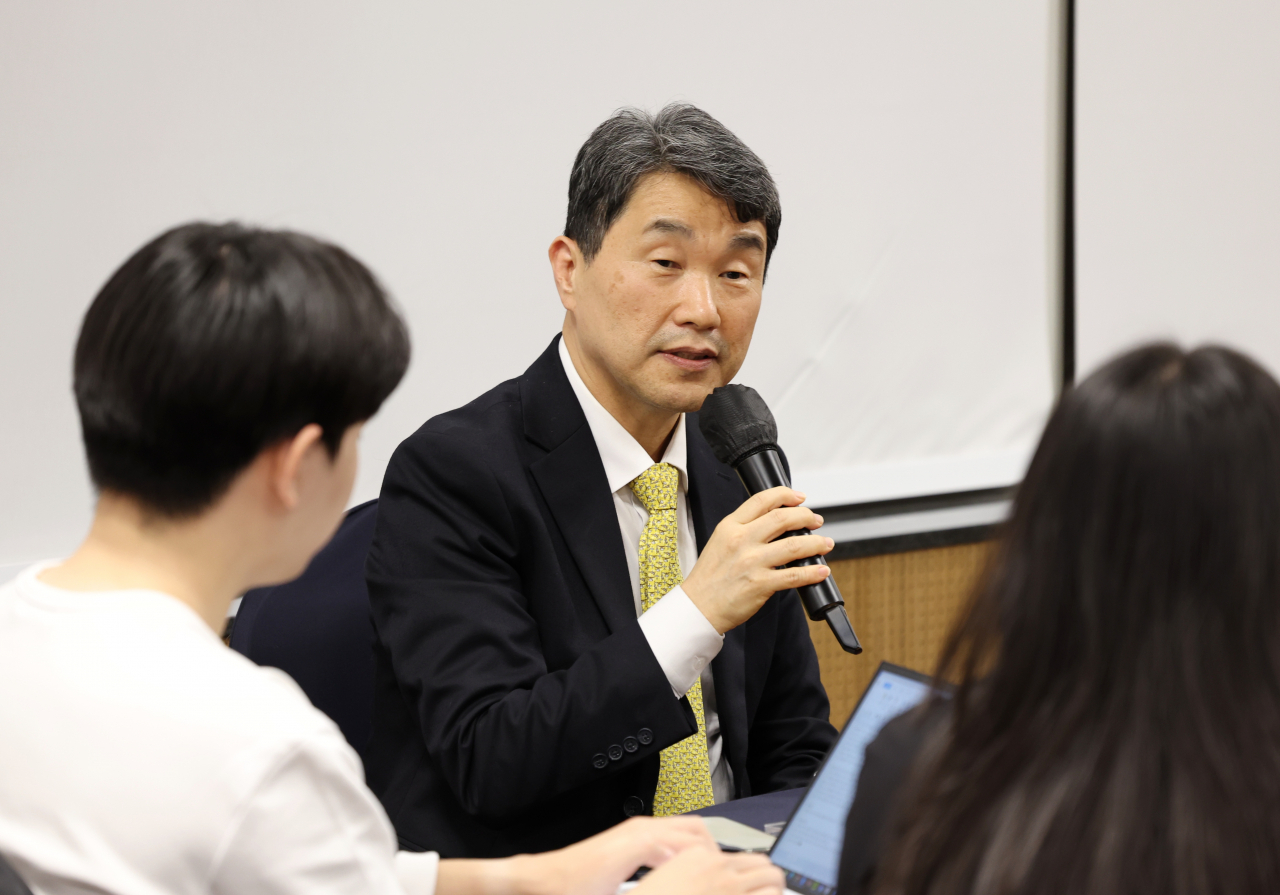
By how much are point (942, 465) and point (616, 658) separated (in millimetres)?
1735

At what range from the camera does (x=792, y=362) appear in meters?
2.57

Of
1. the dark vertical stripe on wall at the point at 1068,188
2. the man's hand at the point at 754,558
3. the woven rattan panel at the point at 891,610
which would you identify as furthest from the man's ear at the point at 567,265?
the dark vertical stripe on wall at the point at 1068,188

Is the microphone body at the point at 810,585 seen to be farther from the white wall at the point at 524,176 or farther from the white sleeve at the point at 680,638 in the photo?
the white wall at the point at 524,176

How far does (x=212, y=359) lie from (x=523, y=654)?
0.62 meters

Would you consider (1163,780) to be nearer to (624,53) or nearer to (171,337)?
(171,337)

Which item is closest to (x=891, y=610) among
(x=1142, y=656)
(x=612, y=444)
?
(x=612, y=444)

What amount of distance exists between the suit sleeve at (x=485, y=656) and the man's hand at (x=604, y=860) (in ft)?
0.72

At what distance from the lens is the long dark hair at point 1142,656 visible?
606mm

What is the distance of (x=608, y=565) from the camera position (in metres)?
1.39

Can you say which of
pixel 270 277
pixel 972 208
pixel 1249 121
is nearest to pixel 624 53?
pixel 972 208

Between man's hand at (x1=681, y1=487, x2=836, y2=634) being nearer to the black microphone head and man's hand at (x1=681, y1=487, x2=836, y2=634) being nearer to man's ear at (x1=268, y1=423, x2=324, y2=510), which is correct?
the black microphone head

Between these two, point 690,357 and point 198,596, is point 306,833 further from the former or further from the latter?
point 690,357

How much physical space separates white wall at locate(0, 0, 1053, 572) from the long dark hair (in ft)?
5.25

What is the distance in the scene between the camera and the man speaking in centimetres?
121
